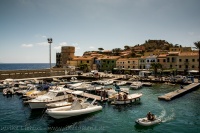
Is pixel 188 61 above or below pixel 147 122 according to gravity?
above

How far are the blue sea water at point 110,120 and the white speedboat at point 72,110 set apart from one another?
2.44 ft

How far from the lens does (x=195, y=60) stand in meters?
71.8

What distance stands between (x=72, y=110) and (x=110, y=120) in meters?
5.59

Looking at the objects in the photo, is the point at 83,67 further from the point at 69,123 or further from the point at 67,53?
the point at 69,123

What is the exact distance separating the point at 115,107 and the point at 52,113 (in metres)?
11.7

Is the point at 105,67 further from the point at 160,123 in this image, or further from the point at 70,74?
the point at 160,123

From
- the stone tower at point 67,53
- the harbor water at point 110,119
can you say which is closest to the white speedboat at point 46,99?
the harbor water at point 110,119

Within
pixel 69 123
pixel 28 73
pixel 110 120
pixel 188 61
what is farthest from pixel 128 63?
pixel 69 123

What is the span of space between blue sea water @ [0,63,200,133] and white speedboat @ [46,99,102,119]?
0.75 meters

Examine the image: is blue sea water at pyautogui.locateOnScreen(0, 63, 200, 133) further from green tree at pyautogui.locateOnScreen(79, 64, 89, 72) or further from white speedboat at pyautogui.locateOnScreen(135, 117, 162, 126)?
green tree at pyautogui.locateOnScreen(79, 64, 89, 72)

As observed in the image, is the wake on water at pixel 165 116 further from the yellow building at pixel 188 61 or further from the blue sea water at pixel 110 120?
the yellow building at pixel 188 61

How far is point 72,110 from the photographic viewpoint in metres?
27.2

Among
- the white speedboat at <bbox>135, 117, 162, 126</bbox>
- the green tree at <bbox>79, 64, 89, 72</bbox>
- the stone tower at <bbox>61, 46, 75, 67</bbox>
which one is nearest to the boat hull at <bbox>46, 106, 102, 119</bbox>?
the white speedboat at <bbox>135, 117, 162, 126</bbox>

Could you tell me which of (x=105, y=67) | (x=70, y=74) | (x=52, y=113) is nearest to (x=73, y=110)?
(x=52, y=113)
